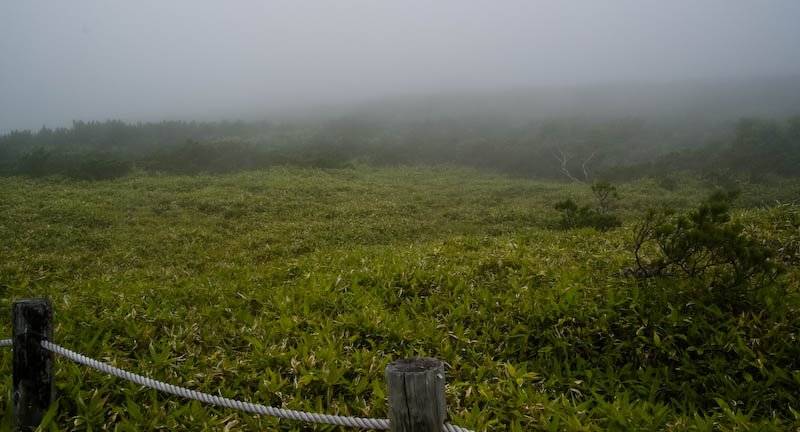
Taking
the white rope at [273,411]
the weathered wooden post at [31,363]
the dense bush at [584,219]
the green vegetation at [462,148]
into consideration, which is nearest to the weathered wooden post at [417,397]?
the white rope at [273,411]

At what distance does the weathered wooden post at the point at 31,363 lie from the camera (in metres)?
3.65

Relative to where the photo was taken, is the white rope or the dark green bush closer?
the white rope

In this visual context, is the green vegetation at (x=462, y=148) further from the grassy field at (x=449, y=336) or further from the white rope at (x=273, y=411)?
the white rope at (x=273, y=411)

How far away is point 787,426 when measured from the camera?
4.40 meters

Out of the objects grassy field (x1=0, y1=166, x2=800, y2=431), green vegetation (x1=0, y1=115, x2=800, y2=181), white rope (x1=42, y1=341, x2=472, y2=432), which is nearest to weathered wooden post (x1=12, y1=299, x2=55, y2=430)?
white rope (x1=42, y1=341, x2=472, y2=432)

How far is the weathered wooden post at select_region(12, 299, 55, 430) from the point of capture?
3.65m

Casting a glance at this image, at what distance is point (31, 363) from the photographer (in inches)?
147

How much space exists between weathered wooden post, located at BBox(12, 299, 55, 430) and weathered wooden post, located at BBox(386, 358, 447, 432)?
121 inches

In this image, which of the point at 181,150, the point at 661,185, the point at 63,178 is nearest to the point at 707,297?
the point at 661,185

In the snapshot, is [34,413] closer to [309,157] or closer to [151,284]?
[151,284]

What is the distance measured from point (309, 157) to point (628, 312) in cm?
4203

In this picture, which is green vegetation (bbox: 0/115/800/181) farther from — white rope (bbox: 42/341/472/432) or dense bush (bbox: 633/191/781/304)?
white rope (bbox: 42/341/472/432)

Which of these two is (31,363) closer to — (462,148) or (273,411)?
(273,411)

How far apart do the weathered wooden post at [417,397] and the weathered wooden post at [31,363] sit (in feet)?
10.1
